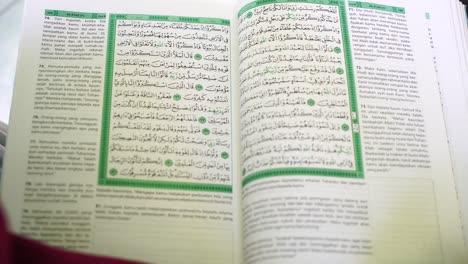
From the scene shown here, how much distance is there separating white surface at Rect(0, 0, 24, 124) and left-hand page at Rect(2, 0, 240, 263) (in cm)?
17

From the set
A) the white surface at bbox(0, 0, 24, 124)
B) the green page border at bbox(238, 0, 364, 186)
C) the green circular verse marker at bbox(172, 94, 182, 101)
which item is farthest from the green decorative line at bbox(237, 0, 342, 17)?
the white surface at bbox(0, 0, 24, 124)

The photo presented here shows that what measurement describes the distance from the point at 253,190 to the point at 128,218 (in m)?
0.13

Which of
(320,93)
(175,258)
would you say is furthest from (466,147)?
(175,258)

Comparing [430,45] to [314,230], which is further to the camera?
[430,45]

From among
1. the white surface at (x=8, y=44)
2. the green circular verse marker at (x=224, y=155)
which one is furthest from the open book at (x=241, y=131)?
the white surface at (x=8, y=44)

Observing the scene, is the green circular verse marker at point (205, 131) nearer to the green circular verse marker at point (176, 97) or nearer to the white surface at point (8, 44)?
the green circular verse marker at point (176, 97)

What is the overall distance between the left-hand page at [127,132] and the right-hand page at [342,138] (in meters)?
0.03

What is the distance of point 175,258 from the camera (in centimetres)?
54

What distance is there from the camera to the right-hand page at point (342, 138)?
0.53 metres

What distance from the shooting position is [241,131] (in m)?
0.59

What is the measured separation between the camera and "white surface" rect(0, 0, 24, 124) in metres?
0.76

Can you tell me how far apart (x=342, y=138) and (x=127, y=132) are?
0.22 m

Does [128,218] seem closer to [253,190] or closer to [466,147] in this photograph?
[253,190]

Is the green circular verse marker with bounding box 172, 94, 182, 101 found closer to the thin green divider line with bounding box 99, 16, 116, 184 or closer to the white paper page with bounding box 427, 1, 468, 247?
the thin green divider line with bounding box 99, 16, 116, 184
